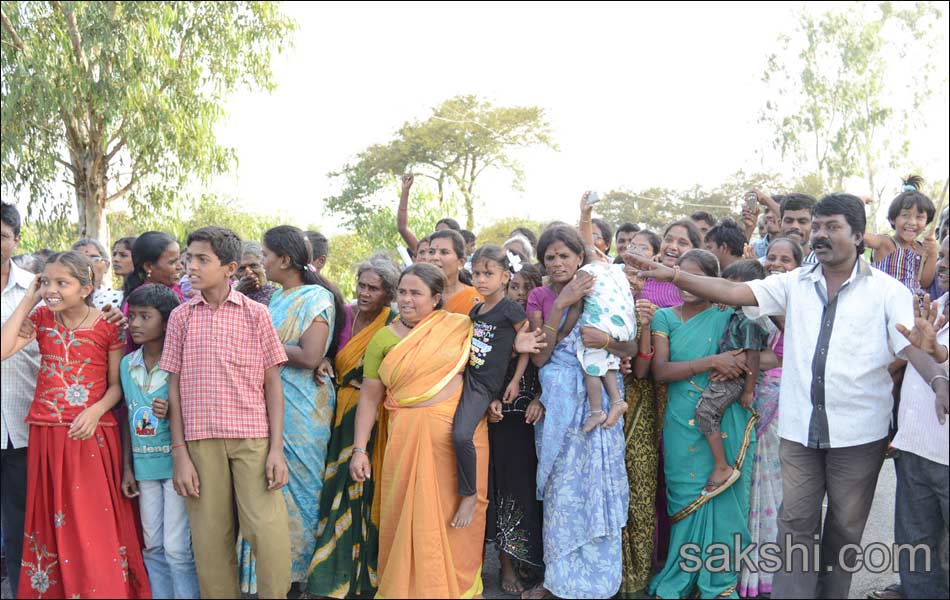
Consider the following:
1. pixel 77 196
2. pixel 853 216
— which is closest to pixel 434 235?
pixel 853 216

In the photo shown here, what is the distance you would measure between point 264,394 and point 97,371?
2.93 feet

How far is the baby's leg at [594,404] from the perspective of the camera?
13.7 ft

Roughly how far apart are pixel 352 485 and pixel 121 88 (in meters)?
12.3

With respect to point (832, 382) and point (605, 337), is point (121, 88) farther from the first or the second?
point (832, 382)

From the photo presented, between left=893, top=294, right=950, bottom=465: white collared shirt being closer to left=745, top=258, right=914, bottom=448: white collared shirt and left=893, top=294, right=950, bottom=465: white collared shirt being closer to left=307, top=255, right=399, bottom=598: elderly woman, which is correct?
left=745, top=258, right=914, bottom=448: white collared shirt

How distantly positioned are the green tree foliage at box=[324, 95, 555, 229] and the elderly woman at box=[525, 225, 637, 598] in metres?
32.4

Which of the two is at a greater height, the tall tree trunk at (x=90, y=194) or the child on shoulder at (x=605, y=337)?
the tall tree trunk at (x=90, y=194)

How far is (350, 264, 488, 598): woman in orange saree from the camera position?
3.94 meters

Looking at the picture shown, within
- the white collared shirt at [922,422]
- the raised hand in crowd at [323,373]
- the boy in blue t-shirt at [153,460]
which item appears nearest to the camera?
the white collared shirt at [922,422]

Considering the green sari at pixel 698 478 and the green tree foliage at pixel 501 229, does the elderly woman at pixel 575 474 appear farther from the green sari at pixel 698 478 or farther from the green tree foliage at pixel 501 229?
the green tree foliage at pixel 501 229

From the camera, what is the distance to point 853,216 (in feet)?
12.3

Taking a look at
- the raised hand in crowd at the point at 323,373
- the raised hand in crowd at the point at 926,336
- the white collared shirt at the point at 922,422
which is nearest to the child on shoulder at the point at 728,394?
the white collared shirt at the point at 922,422

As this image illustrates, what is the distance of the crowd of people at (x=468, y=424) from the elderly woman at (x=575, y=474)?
0.01 meters

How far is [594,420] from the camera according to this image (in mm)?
4172
